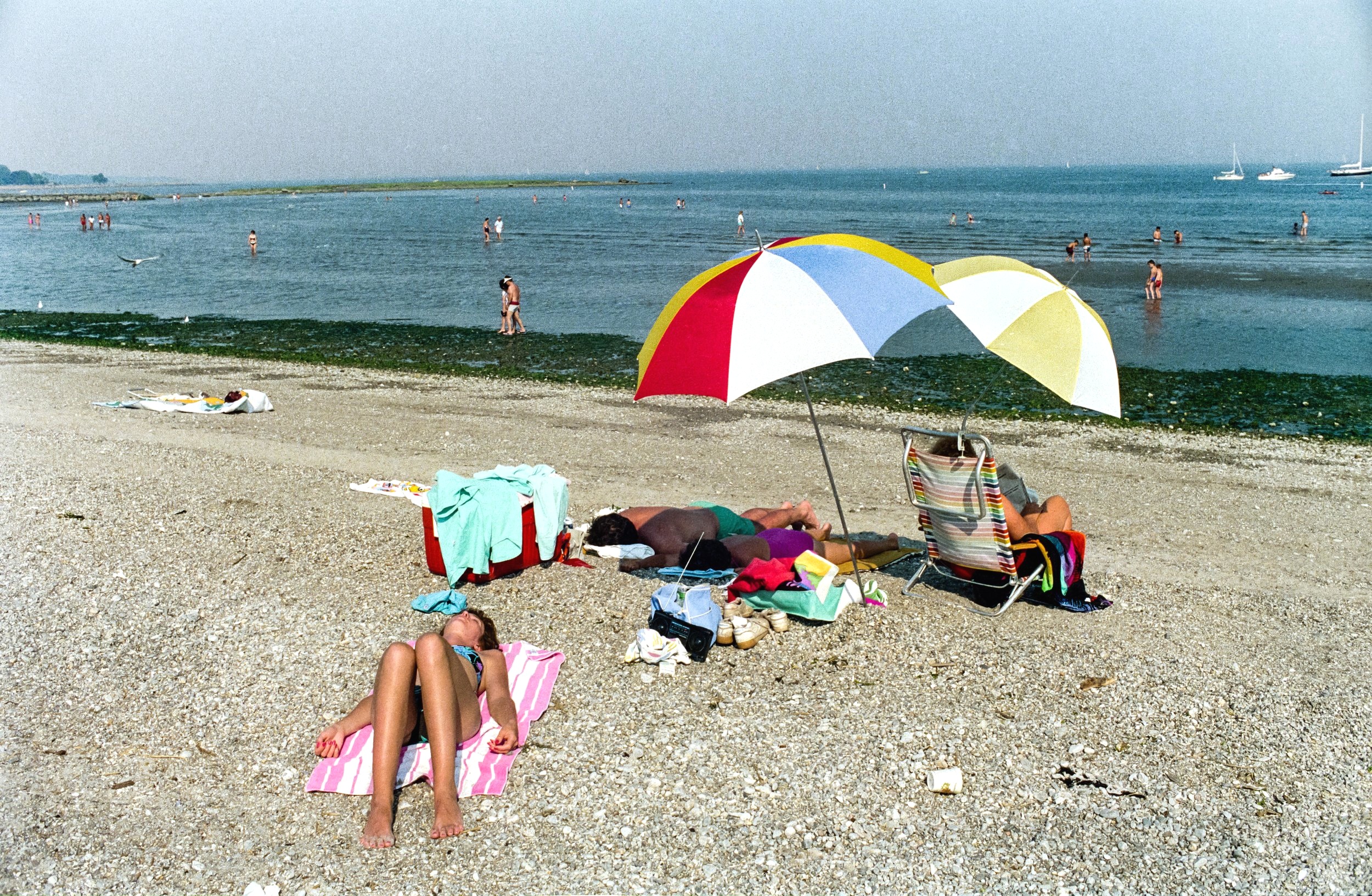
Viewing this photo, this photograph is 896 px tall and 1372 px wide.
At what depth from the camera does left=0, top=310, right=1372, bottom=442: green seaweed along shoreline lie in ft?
52.1

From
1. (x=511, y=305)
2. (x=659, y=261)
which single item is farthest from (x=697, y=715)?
(x=659, y=261)

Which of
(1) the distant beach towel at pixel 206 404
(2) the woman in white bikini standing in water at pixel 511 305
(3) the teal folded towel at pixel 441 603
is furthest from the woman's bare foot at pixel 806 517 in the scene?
(2) the woman in white bikini standing in water at pixel 511 305

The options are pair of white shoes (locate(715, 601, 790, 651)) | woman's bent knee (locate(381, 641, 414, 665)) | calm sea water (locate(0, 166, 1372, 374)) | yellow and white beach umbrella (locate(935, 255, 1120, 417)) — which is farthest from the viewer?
calm sea water (locate(0, 166, 1372, 374))

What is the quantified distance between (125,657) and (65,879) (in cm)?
229

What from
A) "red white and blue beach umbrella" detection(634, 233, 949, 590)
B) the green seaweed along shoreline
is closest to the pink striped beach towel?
"red white and blue beach umbrella" detection(634, 233, 949, 590)

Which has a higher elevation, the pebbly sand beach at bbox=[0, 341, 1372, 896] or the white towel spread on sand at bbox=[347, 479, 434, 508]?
the white towel spread on sand at bbox=[347, 479, 434, 508]

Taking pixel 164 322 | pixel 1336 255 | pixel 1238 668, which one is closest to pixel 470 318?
pixel 164 322

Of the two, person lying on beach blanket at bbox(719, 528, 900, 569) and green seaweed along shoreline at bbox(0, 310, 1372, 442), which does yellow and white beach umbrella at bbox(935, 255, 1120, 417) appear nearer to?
person lying on beach blanket at bbox(719, 528, 900, 569)

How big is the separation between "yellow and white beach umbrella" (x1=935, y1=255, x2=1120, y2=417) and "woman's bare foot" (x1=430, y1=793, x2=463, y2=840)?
13.7 feet

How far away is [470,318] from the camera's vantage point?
91.9ft

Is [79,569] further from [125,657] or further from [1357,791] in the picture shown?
[1357,791]

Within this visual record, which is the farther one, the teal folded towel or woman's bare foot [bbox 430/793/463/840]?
the teal folded towel

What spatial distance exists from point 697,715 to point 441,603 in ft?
7.39

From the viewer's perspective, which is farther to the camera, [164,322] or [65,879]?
[164,322]
